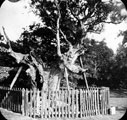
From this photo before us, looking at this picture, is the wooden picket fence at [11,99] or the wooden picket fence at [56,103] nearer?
the wooden picket fence at [56,103]

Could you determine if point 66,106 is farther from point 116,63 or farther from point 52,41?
point 116,63

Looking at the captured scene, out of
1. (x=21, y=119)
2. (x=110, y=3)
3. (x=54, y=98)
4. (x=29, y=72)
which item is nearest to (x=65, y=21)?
(x=110, y=3)

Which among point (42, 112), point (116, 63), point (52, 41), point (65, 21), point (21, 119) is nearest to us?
point (21, 119)

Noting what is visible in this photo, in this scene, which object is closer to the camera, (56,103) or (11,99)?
(56,103)

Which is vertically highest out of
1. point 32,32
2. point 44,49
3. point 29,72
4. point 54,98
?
point 32,32

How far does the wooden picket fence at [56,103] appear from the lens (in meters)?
11.3

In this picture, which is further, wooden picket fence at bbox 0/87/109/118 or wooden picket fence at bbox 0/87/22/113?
wooden picket fence at bbox 0/87/22/113

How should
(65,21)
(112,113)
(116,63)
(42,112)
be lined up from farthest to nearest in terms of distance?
(116,63), (65,21), (112,113), (42,112)

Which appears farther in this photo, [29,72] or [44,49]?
[44,49]

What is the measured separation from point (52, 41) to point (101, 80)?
2324cm

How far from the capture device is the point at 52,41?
19094mm

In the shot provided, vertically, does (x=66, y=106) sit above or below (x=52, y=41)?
below

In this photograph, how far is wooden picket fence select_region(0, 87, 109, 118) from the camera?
1129 cm

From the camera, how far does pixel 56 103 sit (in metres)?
11.3
